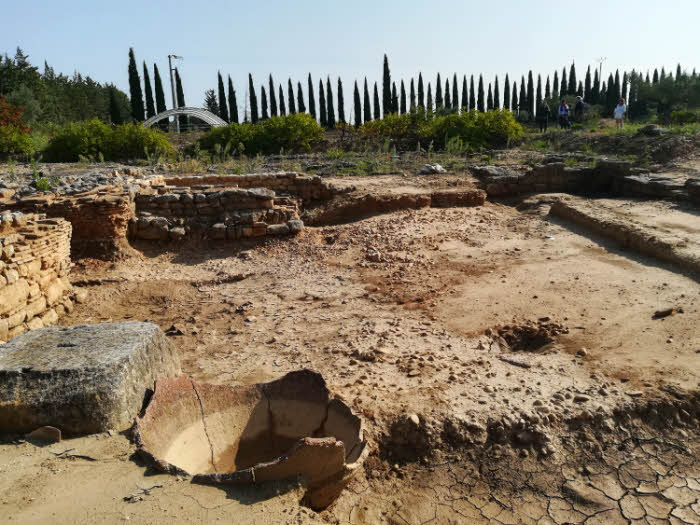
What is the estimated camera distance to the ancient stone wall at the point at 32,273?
14.8 ft

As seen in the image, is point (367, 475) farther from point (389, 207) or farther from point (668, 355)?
point (389, 207)

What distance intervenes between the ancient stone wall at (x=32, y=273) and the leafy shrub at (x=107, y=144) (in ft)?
27.2

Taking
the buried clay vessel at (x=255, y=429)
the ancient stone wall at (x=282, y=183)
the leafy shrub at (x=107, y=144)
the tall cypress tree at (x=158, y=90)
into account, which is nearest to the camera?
the buried clay vessel at (x=255, y=429)

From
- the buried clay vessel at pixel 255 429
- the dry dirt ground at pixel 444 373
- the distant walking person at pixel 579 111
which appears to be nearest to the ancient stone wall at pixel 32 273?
the dry dirt ground at pixel 444 373

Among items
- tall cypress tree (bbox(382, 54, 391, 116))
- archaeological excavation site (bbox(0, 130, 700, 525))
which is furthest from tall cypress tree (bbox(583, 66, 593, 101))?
archaeological excavation site (bbox(0, 130, 700, 525))

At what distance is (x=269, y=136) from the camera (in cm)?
1582

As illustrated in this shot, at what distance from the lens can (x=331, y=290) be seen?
6.03 meters

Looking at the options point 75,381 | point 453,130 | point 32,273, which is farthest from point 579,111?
point 75,381

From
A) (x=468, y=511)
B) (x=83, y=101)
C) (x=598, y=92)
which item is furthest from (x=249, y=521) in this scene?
(x=598, y=92)

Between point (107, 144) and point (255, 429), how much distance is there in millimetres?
12740

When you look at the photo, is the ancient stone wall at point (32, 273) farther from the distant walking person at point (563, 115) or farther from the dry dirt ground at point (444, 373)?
the distant walking person at point (563, 115)

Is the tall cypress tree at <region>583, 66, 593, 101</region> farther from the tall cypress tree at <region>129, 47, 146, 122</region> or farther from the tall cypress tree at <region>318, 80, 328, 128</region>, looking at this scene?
the tall cypress tree at <region>129, 47, 146, 122</region>

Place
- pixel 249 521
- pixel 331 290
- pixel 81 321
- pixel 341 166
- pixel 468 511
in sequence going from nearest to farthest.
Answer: pixel 249 521, pixel 468 511, pixel 81 321, pixel 331 290, pixel 341 166

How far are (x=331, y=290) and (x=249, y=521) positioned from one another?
4033mm
